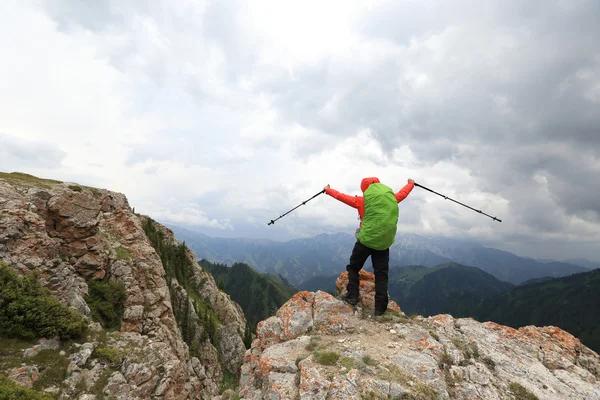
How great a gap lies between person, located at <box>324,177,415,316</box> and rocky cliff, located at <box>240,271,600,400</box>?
1.07 meters

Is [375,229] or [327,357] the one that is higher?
[375,229]

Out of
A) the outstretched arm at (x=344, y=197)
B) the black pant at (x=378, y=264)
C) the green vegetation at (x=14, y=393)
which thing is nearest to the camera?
the green vegetation at (x=14, y=393)

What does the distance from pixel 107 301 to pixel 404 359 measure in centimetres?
2696

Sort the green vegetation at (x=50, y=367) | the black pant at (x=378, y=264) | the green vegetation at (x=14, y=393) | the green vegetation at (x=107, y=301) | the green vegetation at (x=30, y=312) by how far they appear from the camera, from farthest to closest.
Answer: the green vegetation at (x=107, y=301)
the green vegetation at (x=30, y=312)
the green vegetation at (x=50, y=367)
the black pant at (x=378, y=264)
the green vegetation at (x=14, y=393)

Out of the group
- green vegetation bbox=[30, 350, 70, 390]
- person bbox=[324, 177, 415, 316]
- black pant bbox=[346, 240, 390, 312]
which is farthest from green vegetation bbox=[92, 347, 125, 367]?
black pant bbox=[346, 240, 390, 312]

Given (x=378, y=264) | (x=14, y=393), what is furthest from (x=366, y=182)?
(x=14, y=393)

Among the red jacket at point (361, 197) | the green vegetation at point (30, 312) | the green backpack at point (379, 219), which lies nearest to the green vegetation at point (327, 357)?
the green backpack at point (379, 219)

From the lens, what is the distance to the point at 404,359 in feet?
30.0

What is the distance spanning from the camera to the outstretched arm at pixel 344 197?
12.4 metres

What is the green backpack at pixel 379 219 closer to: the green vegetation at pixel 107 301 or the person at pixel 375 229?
the person at pixel 375 229

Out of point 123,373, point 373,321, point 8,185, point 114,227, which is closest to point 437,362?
point 373,321

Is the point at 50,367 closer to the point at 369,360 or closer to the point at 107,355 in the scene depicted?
the point at 107,355

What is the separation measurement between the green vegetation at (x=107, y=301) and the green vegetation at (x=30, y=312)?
5610mm

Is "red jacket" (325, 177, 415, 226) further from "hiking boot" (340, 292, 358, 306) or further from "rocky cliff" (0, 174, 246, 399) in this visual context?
"rocky cliff" (0, 174, 246, 399)
